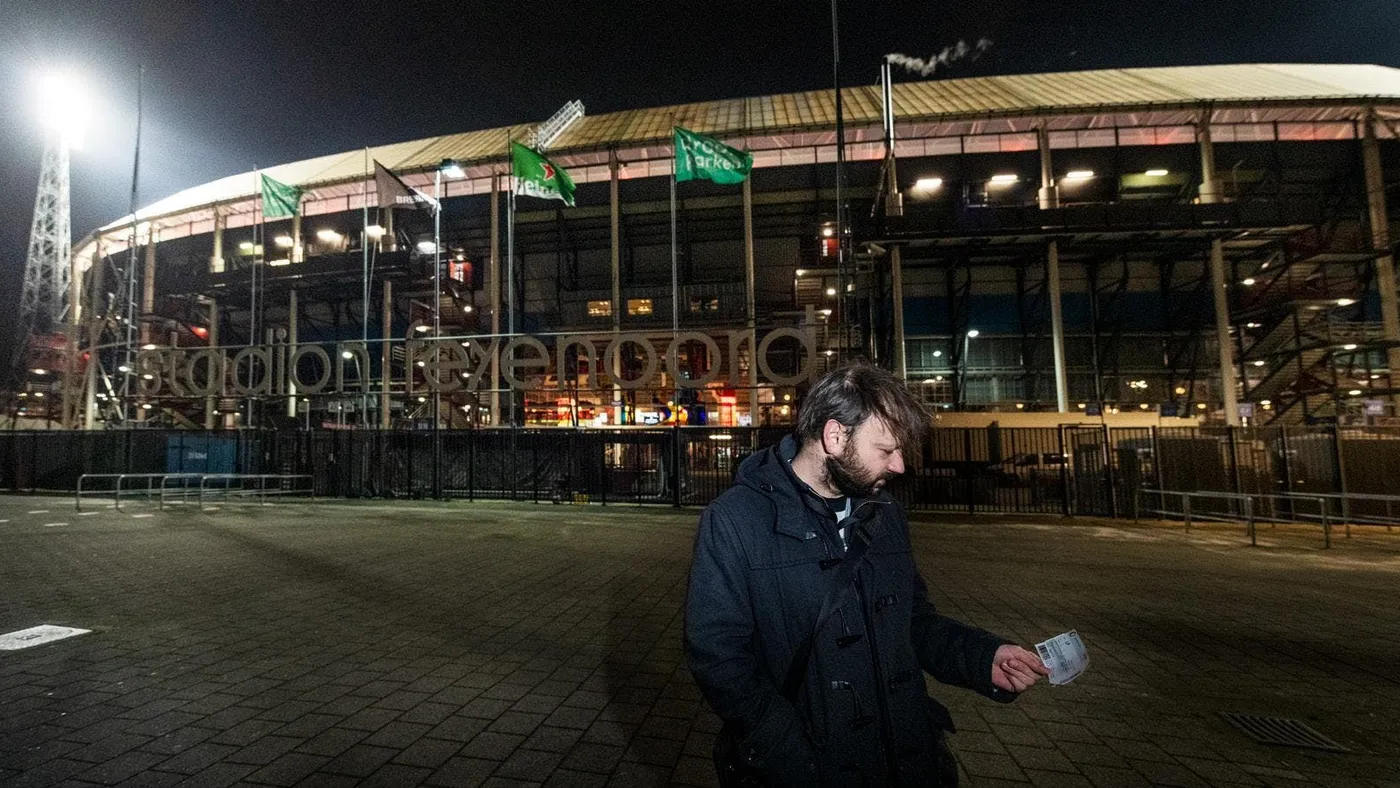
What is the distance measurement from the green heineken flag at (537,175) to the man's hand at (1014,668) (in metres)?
21.2

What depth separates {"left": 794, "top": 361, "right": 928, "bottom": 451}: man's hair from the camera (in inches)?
71.7

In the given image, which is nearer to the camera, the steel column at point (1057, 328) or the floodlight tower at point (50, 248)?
the steel column at point (1057, 328)

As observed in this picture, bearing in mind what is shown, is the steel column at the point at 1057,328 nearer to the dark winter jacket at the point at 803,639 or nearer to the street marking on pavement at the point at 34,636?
the dark winter jacket at the point at 803,639

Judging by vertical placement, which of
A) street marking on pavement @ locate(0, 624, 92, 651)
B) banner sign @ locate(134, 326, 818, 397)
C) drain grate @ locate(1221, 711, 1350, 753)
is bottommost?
drain grate @ locate(1221, 711, 1350, 753)

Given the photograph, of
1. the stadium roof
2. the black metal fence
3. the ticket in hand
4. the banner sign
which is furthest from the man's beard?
the stadium roof

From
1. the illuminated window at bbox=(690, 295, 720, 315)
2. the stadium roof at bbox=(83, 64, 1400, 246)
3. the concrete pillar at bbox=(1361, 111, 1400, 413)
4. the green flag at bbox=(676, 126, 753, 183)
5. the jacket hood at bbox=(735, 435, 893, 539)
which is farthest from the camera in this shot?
the illuminated window at bbox=(690, 295, 720, 315)

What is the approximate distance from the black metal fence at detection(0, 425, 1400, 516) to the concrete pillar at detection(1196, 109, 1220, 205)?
619 inches

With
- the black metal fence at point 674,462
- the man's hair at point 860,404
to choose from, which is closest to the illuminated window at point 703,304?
the black metal fence at point 674,462

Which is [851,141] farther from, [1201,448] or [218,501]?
[218,501]

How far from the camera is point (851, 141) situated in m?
29.3

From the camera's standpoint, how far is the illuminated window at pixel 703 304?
3092 cm

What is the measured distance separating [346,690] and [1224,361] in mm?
34762

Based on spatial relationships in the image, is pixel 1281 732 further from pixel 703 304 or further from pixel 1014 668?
pixel 703 304

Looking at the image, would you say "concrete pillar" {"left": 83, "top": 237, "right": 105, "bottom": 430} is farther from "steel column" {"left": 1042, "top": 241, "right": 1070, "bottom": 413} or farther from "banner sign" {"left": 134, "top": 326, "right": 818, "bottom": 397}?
"steel column" {"left": 1042, "top": 241, "right": 1070, "bottom": 413}
